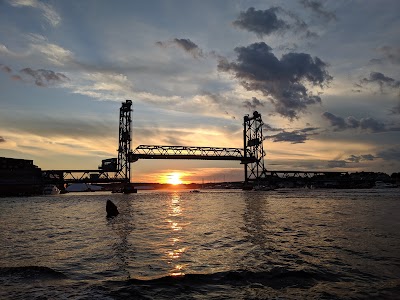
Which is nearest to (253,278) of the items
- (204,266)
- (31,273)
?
(204,266)

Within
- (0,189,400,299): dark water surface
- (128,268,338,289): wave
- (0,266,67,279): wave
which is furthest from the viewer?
(0,266,67,279): wave

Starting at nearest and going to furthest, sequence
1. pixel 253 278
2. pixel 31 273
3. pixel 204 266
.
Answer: pixel 253 278 < pixel 31 273 < pixel 204 266

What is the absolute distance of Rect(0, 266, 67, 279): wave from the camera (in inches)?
448

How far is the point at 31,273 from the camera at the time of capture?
1175 centimetres

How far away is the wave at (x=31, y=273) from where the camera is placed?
448 inches

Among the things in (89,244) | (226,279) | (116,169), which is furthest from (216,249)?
(116,169)

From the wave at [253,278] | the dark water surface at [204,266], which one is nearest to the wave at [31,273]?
the dark water surface at [204,266]

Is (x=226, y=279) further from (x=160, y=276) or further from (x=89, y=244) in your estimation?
(x=89, y=244)

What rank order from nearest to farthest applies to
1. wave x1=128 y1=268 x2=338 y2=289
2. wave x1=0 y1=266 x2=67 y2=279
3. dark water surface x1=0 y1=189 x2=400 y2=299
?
dark water surface x1=0 y1=189 x2=400 y2=299
wave x1=128 y1=268 x2=338 y2=289
wave x1=0 y1=266 x2=67 y2=279

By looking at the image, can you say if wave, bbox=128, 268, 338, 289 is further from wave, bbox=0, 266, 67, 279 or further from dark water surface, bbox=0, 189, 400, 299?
wave, bbox=0, 266, 67, 279

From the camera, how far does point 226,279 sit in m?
10.9

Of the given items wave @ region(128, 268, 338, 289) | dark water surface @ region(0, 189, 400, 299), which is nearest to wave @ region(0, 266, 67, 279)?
dark water surface @ region(0, 189, 400, 299)

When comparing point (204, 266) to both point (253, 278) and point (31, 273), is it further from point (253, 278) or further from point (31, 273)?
point (31, 273)

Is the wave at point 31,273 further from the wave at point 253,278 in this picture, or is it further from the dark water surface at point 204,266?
the wave at point 253,278
